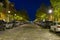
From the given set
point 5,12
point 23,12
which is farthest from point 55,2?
point 23,12

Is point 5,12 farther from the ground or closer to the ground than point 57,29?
farther from the ground

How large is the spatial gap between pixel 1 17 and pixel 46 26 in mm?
31695

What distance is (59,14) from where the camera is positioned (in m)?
42.3

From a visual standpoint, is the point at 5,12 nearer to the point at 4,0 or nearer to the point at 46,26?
the point at 4,0

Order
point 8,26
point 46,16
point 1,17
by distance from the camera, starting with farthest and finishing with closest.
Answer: point 46,16
point 1,17
point 8,26

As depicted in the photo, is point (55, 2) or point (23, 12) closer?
point (55, 2)

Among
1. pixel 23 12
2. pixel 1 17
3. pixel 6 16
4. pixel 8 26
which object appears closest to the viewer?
pixel 8 26

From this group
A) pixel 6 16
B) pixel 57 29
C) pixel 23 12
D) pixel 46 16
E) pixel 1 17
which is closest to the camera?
pixel 57 29

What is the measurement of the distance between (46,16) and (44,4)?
76.7ft

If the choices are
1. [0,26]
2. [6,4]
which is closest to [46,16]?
[6,4]

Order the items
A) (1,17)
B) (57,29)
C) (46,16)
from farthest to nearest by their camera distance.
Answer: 1. (46,16)
2. (1,17)
3. (57,29)

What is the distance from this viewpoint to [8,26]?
38.1 m

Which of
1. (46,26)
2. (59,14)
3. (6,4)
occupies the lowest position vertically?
(46,26)

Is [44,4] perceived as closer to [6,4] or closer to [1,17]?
[6,4]
